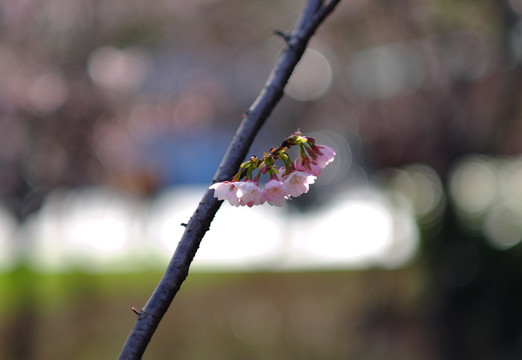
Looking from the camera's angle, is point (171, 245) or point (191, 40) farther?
point (171, 245)

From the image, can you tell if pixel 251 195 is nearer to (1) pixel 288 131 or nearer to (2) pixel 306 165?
(2) pixel 306 165

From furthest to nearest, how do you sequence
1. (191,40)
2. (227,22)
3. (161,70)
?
(161,70), (191,40), (227,22)

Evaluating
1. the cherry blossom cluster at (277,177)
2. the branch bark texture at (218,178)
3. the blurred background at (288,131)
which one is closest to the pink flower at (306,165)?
the cherry blossom cluster at (277,177)

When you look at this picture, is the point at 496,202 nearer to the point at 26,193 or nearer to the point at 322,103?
the point at 322,103

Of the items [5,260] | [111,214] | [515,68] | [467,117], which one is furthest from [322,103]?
[111,214]

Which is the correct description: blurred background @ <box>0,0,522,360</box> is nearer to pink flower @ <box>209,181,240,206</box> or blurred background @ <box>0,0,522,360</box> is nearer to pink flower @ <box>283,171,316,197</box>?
pink flower @ <box>283,171,316,197</box>

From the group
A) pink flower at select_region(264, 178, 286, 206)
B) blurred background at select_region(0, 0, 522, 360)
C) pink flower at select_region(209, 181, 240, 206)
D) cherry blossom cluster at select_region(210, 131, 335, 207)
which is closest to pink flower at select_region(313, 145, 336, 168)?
cherry blossom cluster at select_region(210, 131, 335, 207)
